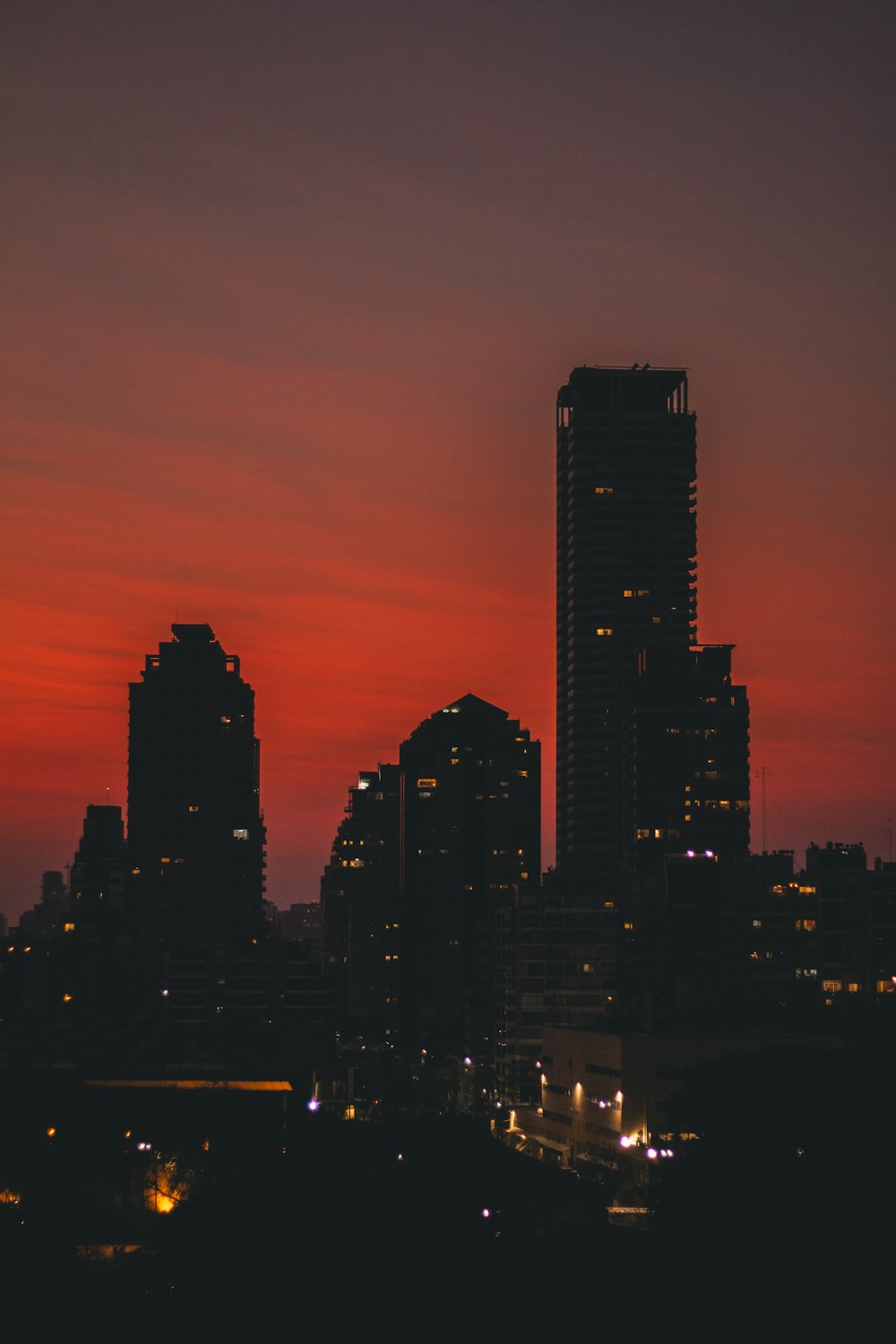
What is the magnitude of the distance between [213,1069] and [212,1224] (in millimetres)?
118471

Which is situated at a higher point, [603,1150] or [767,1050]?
[767,1050]

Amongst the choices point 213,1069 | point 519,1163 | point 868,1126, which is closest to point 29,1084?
point 213,1069

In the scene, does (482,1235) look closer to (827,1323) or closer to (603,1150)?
(827,1323)

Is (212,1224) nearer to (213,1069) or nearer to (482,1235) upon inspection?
(482,1235)

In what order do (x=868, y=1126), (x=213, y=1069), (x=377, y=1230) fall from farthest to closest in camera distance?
(x=213, y=1069) → (x=868, y=1126) → (x=377, y=1230)

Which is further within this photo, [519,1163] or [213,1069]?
[213,1069]

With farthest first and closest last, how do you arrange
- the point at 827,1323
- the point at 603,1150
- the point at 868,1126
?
the point at 603,1150, the point at 868,1126, the point at 827,1323

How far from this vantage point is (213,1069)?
179250 mm

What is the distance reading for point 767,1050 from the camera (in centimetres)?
11450

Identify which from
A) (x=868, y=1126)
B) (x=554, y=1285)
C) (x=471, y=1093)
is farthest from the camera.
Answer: (x=471, y=1093)

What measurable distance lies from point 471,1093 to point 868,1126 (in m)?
117

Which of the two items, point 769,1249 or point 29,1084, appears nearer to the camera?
point 769,1249

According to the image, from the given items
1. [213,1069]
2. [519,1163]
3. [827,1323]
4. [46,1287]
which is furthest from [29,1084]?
[827,1323]

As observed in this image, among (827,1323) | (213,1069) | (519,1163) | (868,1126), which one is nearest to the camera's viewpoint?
(827,1323)
